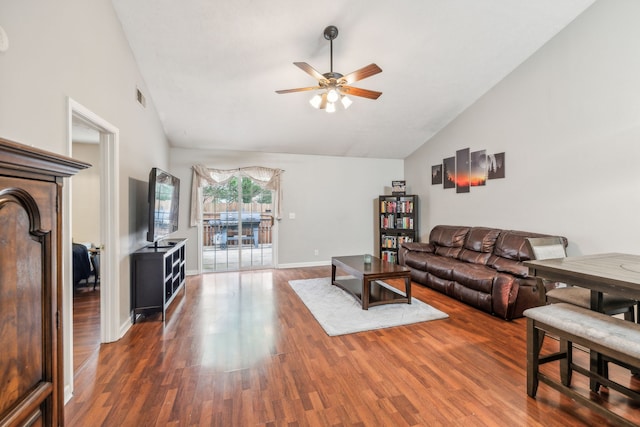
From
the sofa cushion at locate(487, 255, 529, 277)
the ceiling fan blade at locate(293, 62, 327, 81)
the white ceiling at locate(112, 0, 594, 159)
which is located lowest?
the sofa cushion at locate(487, 255, 529, 277)

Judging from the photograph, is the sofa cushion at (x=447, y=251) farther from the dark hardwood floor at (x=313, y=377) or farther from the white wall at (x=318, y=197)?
the white wall at (x=318, y=197)

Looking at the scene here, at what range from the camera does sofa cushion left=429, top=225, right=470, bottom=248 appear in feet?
15.5

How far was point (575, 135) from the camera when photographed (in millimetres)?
3352

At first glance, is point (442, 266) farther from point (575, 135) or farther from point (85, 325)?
point (85, 325)

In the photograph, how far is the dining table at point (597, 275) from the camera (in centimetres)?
167

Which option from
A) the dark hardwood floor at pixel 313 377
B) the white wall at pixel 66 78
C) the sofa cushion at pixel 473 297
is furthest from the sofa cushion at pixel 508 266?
the white wall at pixel 66 78

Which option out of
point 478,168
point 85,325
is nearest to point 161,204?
point 85,325

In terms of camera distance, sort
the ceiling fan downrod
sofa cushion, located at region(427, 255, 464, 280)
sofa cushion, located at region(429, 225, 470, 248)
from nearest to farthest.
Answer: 1. the ceiling fan downrod
2. sofa cushion, located at region(427, 255, 464, 280)
3. sofa cushion, located at region(429, 225, 470, 248)

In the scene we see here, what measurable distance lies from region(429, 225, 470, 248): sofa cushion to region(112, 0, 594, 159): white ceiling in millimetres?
1992

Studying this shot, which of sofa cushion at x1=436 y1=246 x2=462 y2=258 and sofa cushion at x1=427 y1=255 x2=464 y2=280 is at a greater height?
sofa cushion at x1=436 y1=246 x2=462 y2=258

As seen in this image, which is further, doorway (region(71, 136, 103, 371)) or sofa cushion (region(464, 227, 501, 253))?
sofa cushion (region(464, 227, 501, 253))

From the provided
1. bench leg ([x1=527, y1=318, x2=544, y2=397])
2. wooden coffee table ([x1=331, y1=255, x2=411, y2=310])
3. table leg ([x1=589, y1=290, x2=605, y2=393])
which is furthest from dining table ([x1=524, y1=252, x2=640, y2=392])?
wooden coffee table ([x1=331, y1=255, x2=411, y2=310])

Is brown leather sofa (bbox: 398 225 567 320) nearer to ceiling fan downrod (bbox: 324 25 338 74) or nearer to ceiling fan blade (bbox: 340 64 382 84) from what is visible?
ceiling fan blade (bbox: 340 64 382 84)

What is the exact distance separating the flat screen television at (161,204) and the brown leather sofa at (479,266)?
3.84 metres
